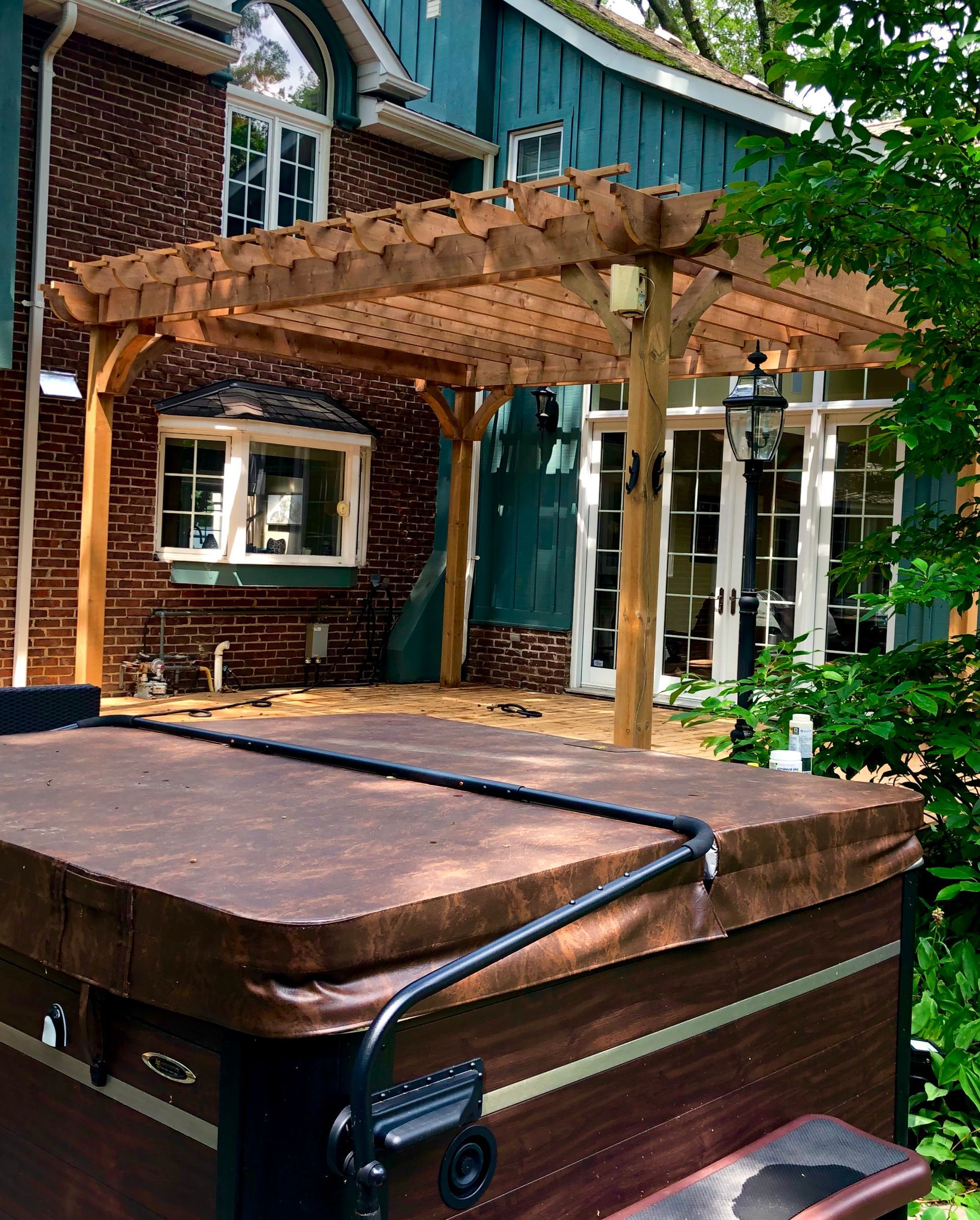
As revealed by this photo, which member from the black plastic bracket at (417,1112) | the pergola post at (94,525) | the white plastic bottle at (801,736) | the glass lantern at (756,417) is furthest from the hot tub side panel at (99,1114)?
the pergola post at (94,525)

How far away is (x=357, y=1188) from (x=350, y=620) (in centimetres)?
1017

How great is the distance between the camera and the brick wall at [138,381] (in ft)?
29.1

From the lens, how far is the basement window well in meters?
9.70

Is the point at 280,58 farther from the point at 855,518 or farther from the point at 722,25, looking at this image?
the point at 722,25

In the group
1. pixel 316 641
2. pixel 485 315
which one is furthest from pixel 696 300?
pixel 316 641

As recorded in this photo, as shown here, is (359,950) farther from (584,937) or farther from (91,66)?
(91,66)

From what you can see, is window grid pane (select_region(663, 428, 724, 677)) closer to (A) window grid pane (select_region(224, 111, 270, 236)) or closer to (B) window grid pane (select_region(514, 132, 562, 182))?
(B) window grid pane (select_region(514, 132, 562, 182))

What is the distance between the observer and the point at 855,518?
929cm

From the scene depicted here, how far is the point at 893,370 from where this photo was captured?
868cm

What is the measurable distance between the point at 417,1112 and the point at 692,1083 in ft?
1.67

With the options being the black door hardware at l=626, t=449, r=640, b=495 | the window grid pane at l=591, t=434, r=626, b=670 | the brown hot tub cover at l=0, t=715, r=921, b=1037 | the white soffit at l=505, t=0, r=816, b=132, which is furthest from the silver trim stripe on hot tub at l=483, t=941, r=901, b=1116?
the window grid pane at l=591, t=434, r=626, b=670

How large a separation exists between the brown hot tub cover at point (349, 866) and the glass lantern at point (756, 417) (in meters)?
3.91

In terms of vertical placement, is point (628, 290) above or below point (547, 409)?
below

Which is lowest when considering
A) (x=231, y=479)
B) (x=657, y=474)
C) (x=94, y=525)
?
(x=94, y=525)
